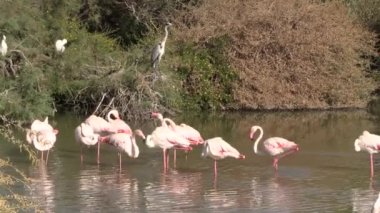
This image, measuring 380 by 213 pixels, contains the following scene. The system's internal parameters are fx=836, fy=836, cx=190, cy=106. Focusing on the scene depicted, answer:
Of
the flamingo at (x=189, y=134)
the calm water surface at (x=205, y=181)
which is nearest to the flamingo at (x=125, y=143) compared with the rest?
the calm water surface at (x=205, y=181)

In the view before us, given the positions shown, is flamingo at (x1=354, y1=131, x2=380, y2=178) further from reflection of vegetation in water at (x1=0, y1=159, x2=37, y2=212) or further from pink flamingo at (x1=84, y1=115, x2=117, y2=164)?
reflection of vegetation in water at (x1=0, y1=159, x2=37, y2=212)

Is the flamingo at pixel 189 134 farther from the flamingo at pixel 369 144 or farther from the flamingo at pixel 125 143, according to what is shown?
the flamingo at pixel 369 144

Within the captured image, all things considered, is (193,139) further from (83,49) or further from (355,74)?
(355,74)

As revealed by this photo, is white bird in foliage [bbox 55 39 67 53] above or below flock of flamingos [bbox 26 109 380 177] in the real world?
above

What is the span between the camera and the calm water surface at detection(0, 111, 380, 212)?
1076cm

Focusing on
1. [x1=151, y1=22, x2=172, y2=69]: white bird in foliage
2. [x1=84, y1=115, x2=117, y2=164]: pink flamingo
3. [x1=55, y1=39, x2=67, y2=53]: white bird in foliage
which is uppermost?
[x1=55, y1=39, x2=67, y2=53]: white bird in foliage

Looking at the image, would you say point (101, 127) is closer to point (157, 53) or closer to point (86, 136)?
point (86, 136)

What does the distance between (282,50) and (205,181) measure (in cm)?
1482

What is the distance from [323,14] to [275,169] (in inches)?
549

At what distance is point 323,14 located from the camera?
1054 inches

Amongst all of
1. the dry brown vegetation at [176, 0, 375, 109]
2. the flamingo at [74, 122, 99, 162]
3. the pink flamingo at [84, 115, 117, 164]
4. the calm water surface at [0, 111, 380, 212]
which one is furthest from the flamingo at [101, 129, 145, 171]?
the dry brown vegetation at [176, 0, 375, 109]

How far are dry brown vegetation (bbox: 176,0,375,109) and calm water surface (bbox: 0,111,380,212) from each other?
7976 mm

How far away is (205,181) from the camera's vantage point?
41.2 feet

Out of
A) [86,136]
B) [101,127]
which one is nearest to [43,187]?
[86,136]
